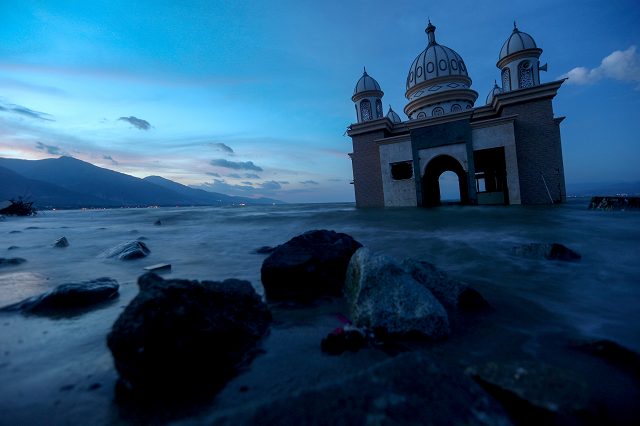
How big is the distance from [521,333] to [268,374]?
6.74 feet

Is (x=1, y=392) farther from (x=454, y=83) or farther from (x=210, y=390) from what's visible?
(x=454, y=83)

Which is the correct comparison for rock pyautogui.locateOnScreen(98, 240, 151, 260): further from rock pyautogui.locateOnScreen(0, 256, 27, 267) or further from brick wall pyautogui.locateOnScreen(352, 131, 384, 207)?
brick wall pyautogui.locateOnScreen(352, 131, 384, 207)

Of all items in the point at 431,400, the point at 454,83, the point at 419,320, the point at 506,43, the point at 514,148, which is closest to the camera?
the point at 431,400

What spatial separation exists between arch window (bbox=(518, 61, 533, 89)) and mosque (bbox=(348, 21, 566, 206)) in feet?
0.20

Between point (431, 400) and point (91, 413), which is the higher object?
point (431, 400)

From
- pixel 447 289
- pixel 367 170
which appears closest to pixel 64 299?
pixel 447 289

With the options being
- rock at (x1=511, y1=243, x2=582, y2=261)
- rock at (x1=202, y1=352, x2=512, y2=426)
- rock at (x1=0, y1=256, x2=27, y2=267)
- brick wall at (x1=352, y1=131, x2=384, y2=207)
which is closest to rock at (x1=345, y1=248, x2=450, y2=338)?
rock at (x1=202, y1=352, x2=512, y2=426)

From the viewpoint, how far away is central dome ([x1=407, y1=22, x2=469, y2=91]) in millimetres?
22234

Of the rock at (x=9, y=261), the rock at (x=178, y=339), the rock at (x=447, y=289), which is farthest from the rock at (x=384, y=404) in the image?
the rock at (x=9, y=261)

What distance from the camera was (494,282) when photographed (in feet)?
11.7

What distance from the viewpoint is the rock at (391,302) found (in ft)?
7.18

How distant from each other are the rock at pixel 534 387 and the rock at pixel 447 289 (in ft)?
4.04

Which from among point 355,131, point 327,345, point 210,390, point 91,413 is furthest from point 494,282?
point 355,131

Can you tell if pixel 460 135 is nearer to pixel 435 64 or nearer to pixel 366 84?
pixel 435 64
